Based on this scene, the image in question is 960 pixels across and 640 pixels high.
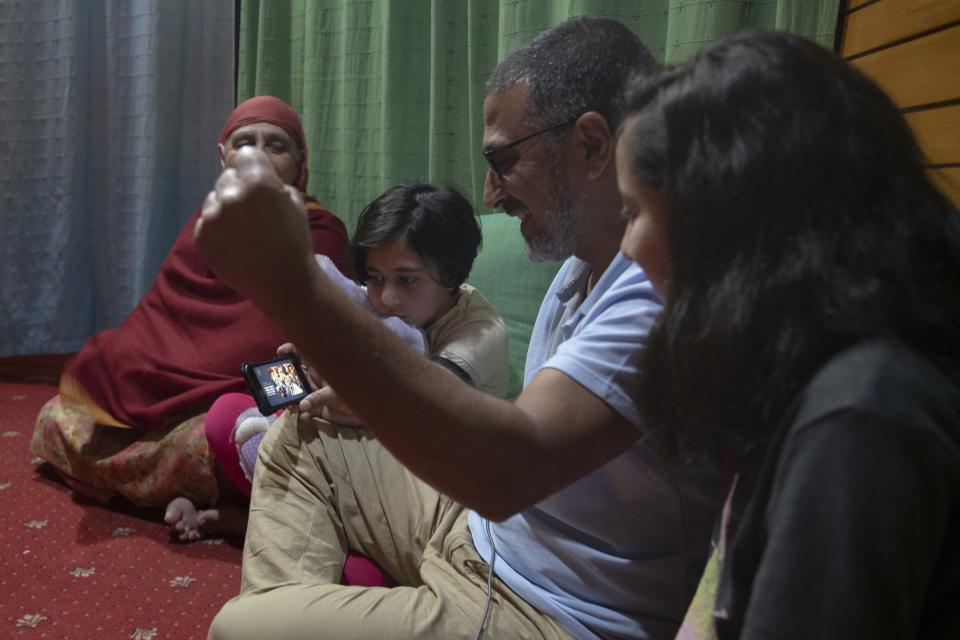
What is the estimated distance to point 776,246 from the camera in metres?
0.52

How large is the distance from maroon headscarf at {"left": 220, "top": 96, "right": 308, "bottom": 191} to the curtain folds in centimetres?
88

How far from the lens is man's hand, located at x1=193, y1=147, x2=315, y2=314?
0.62 meters

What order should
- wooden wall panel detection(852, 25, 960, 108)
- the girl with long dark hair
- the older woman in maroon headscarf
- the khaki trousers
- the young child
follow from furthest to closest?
the older woman in maroon headscarf → the young child → wooden wall panel detection(852, 25, 960, 108) → the khaki trousers → the girl with long dark hair

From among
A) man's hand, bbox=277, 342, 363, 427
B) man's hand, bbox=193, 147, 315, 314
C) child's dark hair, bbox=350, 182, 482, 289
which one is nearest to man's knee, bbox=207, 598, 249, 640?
man's hand, bbox=277, 342, 363, 427

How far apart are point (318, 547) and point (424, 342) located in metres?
0.48

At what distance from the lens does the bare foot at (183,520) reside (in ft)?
6.34

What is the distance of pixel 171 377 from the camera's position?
2.11m

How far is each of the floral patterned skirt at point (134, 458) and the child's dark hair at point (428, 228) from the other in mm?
769

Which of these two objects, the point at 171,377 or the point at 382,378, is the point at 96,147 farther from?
the point at 382,378

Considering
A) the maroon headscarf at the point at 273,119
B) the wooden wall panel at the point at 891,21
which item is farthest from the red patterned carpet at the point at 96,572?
the wooden wall panel at the point at 891,21

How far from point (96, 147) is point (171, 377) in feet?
5.00

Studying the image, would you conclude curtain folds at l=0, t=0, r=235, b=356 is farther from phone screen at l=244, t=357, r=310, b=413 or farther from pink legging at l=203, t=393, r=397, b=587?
phone screen at l=244, t=357, r=310, b=413

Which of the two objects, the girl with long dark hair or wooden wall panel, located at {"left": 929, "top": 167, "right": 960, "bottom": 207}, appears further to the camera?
wooden wall panel, located at {"left": 929, "top": 167, "right": 960, "bottom": 207}

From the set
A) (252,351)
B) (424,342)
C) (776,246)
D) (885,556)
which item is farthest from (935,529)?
(252,351)
